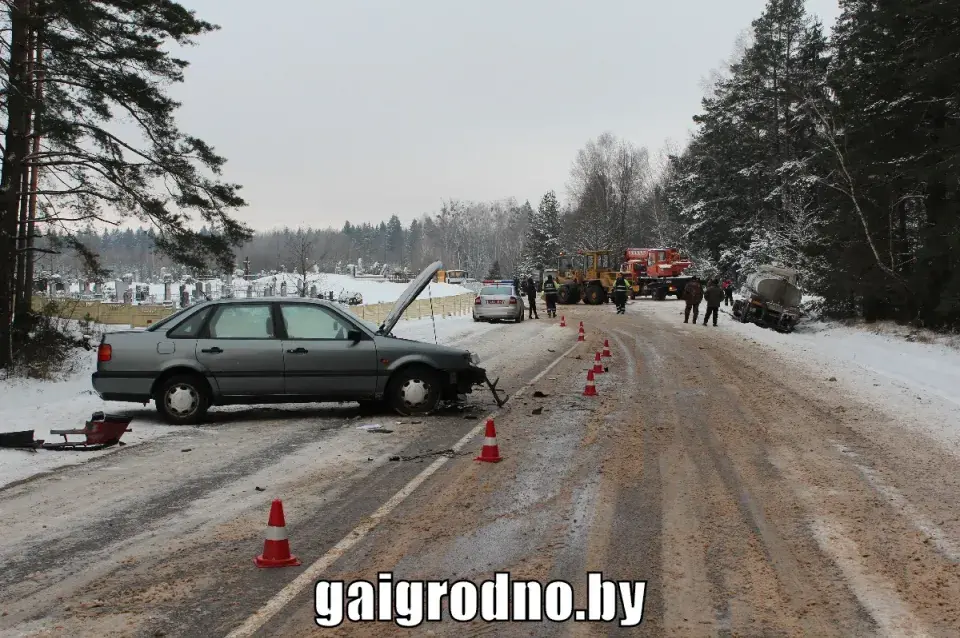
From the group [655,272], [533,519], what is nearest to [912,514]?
[533,519]

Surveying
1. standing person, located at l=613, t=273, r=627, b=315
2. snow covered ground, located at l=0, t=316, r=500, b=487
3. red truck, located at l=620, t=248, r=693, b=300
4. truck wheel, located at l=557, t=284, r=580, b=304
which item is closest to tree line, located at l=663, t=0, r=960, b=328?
standing person, located at l=613, t=273, r=627, b=315

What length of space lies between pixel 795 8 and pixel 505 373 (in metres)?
37.0

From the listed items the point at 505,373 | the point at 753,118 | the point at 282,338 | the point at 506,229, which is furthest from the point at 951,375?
the point at 506,229

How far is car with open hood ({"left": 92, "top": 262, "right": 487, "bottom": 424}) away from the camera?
32.0 feet

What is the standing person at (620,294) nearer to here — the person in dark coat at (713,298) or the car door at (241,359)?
the person in dark coat at (713,298)

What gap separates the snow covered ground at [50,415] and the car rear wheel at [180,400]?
0.20 meters

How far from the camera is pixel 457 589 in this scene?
4445 millimetres

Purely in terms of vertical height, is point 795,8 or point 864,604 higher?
point 795,8

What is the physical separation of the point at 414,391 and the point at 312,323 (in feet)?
5.36

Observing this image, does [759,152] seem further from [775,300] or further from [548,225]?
[548,225]

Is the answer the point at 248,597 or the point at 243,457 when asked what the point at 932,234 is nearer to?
the point at 243,457

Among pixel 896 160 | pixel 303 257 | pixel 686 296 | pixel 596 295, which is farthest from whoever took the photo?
pixel 303 257

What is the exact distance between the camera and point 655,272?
51188 mm

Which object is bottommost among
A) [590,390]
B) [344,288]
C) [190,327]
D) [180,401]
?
[590,390]
